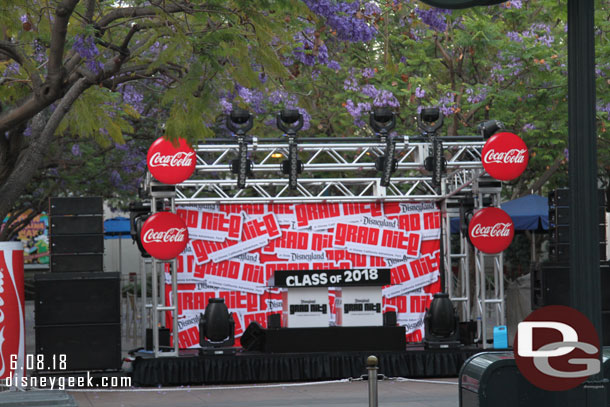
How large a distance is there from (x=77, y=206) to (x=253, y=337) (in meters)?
3.51

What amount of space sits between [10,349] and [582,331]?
29.7 feet

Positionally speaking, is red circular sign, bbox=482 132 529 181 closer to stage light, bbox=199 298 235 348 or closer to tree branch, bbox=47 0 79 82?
stage light, bbox=199 298 235 348

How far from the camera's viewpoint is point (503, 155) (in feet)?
47.4

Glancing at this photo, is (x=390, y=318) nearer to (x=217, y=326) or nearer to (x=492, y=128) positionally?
(x=217, y=326)

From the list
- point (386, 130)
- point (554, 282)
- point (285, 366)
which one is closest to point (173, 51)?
point (386, 130)

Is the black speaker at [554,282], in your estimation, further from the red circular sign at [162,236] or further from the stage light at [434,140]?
the red circular sign at [162,236]

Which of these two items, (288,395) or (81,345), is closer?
(288,395)

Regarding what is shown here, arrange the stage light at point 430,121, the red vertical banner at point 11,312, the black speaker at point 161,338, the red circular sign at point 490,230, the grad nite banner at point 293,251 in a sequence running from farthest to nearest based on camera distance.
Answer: the grad nite banner at point 293,251 → the black speaker at point 161,338 → the red circular sign at point 490,230 → the stage light at point 430,121 → the red vertical banner at point 11,312

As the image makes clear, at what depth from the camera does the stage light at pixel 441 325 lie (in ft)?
49.8

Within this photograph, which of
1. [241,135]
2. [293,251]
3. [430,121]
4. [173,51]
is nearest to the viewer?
[173,51]

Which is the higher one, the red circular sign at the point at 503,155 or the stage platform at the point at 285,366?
the red circular sign at the point at 503,155

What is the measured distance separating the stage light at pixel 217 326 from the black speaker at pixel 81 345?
1510 mm

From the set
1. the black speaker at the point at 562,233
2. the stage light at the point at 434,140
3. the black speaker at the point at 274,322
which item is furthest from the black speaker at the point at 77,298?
the black speaker at the point at 562,233

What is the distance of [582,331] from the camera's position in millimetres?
4070
